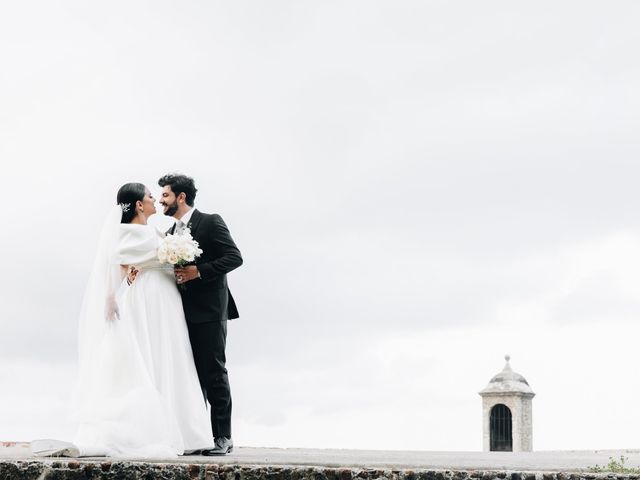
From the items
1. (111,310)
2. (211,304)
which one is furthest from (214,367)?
(111,310)

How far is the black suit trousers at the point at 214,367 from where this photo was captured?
9023 mm

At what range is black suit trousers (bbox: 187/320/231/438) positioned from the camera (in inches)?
355

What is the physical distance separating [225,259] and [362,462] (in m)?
2.28

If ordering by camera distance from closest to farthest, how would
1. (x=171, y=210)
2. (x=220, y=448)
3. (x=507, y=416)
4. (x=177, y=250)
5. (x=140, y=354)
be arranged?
(x=177, y=250) < (x=140, y=354) < (x=220, y=448) < (x=171, y=210) < (x=507, y=416)

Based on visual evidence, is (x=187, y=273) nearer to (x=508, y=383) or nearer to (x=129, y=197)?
(x=129, y=197)

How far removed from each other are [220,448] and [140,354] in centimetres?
114

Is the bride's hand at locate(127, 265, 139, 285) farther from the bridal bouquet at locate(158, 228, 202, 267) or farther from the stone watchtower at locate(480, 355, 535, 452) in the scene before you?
the stone watchtower at locate(480, 355, 535, 452)

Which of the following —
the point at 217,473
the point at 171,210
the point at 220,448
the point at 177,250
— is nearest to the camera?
the point at 217,473

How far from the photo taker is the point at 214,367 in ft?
29.6

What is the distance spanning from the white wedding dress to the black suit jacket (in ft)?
0.50

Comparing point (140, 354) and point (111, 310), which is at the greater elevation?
point (111, 310)


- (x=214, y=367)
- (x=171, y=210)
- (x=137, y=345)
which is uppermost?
(x=171, y=210)

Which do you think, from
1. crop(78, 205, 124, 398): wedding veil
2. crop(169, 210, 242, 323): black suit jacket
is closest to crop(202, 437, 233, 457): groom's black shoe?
crop(169, 210, 242, 323): black suit jacket

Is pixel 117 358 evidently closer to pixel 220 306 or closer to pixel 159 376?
pixel 159 376
